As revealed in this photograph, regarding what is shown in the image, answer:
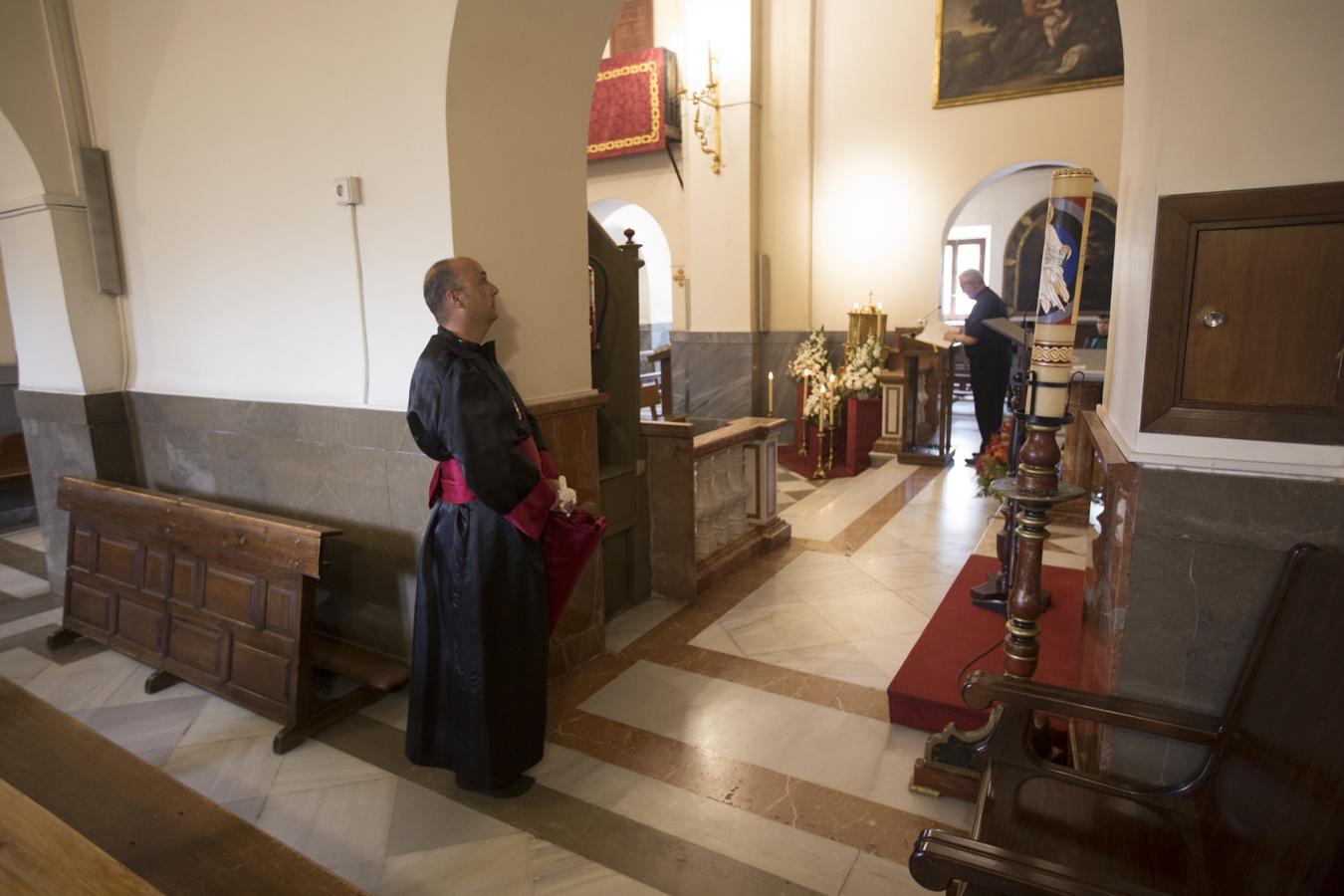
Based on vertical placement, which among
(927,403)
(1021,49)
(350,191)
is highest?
(1021,49)

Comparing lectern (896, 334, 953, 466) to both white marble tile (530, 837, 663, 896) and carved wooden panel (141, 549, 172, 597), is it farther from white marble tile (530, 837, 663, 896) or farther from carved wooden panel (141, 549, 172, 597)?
carved wooden panel (141, 549, 172, 597)

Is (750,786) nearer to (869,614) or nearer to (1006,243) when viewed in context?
(869,614)

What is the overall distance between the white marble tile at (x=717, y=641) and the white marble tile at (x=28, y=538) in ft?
17.4

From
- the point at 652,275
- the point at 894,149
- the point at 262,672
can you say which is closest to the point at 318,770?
the point at 262,672

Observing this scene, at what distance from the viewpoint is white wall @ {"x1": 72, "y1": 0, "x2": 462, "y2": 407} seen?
295 centimetres

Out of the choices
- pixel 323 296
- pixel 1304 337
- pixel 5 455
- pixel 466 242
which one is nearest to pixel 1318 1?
pixel 1304 337

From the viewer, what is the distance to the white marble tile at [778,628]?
3754 millimetres

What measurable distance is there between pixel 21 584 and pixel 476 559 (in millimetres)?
4448

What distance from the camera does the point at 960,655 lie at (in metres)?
3.19

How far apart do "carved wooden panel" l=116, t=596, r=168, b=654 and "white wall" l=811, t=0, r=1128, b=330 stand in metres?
7.17

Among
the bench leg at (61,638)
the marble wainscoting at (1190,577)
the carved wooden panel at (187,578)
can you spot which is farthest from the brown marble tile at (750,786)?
the bench leg at (61,638)

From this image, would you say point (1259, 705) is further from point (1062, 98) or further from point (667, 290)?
point (667, 290)

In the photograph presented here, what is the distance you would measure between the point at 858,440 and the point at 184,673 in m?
5.85

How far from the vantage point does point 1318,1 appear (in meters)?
1.49
